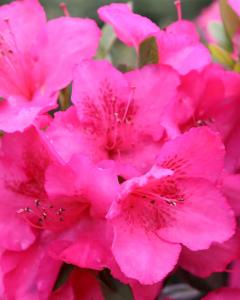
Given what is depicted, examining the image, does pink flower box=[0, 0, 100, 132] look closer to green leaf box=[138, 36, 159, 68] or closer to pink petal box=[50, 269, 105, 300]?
green leaf box=[138, 36, 159, 68]

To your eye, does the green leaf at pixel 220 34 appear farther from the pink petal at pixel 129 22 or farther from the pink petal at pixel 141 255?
the pink petal at pixel 141 255

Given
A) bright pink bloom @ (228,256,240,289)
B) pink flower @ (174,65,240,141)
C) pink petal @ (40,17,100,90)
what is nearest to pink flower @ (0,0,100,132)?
pink petal @ (40,17,100,90)

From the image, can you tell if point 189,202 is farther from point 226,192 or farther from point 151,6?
point 151,6

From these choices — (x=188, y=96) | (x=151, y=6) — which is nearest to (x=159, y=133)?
(x=188, y=96)

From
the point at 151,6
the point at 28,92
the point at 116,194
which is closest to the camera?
the point at 116,194

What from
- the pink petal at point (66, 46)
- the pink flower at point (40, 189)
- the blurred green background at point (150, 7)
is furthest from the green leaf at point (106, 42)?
the blurred green background at point (150, 7)

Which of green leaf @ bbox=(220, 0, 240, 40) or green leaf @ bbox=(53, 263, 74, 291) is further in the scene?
green leaf @ bbox=(220, 0, 240, 40)

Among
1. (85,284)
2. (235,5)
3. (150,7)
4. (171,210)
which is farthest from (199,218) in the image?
(150,7)
